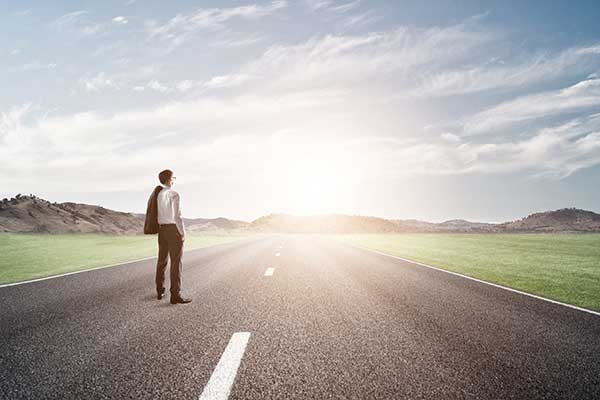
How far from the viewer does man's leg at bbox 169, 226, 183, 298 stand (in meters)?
6.89

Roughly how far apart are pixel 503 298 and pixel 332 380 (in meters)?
5.74

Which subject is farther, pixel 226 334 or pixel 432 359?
pixel 226 334

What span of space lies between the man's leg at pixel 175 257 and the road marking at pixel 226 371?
276cm

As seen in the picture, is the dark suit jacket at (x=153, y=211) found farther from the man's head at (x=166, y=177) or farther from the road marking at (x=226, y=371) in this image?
the road marking at (x=226, y=371)

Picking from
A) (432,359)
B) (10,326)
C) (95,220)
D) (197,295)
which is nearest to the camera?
(432,359)

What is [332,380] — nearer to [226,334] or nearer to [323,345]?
[323,345]

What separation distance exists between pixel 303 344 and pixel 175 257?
3787mm

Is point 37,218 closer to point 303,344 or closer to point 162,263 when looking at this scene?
point 162,263

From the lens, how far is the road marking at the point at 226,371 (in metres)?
2.95

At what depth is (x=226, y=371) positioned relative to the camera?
11.2 ft

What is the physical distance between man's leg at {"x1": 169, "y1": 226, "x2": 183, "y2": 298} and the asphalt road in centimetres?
39

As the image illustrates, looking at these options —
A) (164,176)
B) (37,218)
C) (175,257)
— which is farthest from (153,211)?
(37,218)

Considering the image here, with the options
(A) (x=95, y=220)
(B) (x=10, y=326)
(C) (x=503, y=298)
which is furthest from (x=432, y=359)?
(A) (x=95, y=220)

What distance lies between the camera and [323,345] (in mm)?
4277
